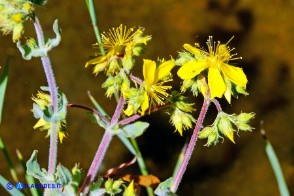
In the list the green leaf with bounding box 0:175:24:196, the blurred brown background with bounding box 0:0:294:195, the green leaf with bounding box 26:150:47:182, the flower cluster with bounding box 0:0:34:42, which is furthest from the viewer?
the blurred brown background with bounding box 0:0:294:195

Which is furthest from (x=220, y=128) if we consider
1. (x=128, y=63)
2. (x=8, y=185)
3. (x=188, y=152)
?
(x=8, y=185)

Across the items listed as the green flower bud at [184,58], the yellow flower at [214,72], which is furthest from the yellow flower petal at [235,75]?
the green flower bud at [184,58]

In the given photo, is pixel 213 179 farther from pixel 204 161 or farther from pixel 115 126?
pixel 115 126

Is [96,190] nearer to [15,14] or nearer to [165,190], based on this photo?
[165,190]

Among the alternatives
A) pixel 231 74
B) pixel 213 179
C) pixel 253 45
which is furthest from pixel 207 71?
pixel 253 45

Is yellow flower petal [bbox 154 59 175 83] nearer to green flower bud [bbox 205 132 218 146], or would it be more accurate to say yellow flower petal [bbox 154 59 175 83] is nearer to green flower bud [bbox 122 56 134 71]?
green flower bud [bbox 122 56 134 71]

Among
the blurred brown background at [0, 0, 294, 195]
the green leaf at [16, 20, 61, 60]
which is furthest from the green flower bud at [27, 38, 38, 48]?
the blurred brown background at [0, 0, 294, 195]
